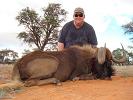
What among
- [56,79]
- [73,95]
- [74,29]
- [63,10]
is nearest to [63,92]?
[73,95]

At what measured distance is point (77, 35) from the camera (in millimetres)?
11281

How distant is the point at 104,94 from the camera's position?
25.8 feet

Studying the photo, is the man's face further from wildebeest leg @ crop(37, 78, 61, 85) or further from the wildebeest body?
wildebeest leg @ crop(37, 78, 61, 85)

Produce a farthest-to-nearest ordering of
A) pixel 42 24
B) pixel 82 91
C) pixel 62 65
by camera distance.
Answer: pixel 42 24 → pixel 62 65 → pixel 82 91

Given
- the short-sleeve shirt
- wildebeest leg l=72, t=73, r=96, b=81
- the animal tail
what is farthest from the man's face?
the animal tail

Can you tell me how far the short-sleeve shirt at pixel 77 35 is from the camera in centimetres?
1129

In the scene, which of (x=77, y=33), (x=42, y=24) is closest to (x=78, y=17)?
(x=77, y=33)

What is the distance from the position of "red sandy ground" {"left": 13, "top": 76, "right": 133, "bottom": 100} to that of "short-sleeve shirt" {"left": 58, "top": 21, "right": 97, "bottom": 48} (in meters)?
1.84

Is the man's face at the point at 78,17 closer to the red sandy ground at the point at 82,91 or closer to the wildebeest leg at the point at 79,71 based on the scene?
the wildebeest leg at the point at 79,71

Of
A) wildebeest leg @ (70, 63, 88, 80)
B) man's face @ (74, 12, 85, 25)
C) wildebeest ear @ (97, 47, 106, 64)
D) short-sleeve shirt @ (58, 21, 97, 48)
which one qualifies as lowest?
wildebeest leg @ (70, 63, 88, 80)

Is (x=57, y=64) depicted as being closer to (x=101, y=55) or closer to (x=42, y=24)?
(x=101, y=55)

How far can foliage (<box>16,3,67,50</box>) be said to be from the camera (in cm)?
3384

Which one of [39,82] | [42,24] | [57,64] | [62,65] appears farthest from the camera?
[42,24]

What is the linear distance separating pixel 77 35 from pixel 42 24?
2386cm
